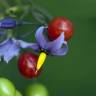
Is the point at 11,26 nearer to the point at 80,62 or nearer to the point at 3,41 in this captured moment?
the point at 3,41

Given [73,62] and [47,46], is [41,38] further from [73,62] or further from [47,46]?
[73,62]

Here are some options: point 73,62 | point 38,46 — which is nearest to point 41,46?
point 38,46

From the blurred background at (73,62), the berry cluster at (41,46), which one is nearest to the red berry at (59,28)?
the berry cluster at (41,46)

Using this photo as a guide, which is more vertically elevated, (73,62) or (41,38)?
(41,38)

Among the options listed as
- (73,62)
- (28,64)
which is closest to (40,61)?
(28,64)

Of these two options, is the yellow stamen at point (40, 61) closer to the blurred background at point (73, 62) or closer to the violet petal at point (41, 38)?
the violet petal at point (41, 38)

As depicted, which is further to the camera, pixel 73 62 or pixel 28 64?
pixel 73 62

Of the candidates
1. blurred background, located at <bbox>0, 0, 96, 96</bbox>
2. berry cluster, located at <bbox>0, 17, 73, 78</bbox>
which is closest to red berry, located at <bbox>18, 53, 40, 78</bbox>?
berry cluster, located at <bbox>0, 17, 73, 78</bbox>
